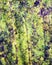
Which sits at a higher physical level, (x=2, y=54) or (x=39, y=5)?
(x=39, y=5)

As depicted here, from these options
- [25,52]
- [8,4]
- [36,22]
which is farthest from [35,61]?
[8,4]

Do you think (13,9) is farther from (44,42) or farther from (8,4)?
(44,42)

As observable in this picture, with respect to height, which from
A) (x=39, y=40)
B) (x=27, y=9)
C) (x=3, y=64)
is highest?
(x=27, y=9)

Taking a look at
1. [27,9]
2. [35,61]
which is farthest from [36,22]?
[35,61]

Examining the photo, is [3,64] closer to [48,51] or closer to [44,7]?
[48,51]

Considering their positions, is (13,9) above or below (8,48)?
above
